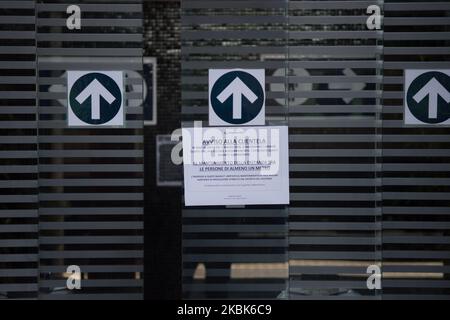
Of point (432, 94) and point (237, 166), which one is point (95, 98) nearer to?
point (237, 166)

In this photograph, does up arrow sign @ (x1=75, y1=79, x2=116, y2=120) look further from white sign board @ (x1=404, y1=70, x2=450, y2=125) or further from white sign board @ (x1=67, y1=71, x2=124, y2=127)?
white sign board @ (x1=404, y1=70, x2=450, y2=125)

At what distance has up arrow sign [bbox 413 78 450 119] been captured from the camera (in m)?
5.92

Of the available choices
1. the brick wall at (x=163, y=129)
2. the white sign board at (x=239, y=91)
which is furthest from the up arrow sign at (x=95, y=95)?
the brick wall at (x=163, y=129)

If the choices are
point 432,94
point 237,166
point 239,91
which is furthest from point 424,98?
point 237,166

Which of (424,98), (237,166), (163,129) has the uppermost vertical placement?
(424,98)

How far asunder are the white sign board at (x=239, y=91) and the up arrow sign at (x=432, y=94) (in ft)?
3.84

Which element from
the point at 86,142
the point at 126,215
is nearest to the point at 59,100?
the point at 86,142

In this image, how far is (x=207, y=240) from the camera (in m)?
6.01

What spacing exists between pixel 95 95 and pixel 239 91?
3.55 feet

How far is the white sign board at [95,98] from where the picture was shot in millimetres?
5945

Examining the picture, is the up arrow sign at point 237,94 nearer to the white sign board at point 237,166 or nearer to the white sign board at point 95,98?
the white sign board at point 237,166

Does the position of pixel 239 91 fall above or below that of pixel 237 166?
above

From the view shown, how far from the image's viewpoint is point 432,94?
593 cm
